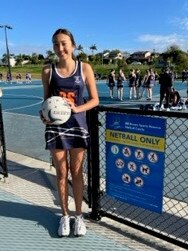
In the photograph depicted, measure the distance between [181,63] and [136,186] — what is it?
74.5 meters

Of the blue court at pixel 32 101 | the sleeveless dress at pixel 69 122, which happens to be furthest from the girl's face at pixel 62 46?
the blue court at pixel 32 101

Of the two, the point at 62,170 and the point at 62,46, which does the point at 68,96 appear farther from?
the point at 62,170

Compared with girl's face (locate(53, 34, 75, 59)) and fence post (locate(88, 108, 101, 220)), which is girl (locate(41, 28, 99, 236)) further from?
fence post (locate(88, 108, 101, 220))

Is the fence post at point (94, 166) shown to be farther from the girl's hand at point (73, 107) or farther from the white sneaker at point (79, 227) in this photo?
the girl's hand at point (73, 107)

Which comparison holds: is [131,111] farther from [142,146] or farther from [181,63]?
[181,63]

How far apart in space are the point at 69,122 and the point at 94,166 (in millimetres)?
812

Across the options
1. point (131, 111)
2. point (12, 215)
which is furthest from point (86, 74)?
point (12, 215)

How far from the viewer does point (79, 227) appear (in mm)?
3871

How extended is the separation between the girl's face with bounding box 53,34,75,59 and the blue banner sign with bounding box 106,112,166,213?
2.48 feet

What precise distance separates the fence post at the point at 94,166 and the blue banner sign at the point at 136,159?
0.20 meters

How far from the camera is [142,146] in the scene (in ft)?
11.9

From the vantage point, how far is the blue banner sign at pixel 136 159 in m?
3.51

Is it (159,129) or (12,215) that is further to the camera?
(12,215)

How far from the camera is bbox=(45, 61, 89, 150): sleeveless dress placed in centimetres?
357
